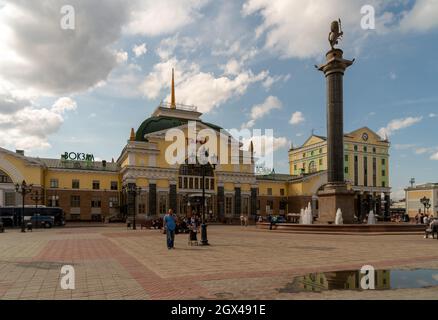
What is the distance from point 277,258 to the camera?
47.3 feet

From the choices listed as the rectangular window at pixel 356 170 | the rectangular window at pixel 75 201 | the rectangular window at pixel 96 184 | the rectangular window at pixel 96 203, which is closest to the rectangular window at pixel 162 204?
the rectangular window at pixel 96 203

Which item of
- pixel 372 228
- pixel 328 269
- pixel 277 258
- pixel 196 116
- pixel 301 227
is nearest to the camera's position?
pixel 328 269

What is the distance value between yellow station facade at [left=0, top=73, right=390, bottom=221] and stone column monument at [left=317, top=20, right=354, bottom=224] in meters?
33.6

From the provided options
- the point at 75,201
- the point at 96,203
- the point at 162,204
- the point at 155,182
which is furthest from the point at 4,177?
the point at 162,204

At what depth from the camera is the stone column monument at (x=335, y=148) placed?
3109 cm

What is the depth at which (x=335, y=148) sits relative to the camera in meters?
31.9

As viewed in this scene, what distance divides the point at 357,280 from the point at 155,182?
54501 mm

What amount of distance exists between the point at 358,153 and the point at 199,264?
76796 millimetres

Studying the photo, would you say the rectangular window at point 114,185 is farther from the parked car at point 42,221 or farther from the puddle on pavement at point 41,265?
the puddle on pavement at point 41,265

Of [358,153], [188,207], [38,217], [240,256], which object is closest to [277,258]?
[240,256]

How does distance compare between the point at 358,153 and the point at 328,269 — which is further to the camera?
the point at 358,153

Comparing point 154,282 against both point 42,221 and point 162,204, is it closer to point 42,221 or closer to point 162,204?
point 42,221

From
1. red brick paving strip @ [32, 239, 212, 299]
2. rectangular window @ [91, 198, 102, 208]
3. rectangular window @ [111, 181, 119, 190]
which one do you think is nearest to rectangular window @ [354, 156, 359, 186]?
rectangular window @ [111, 181, 119, 190]
